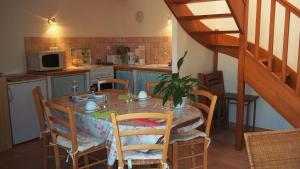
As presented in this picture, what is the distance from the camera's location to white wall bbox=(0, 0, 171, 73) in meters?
3.91

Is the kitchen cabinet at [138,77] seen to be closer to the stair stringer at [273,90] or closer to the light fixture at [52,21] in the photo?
the light fixture at [52,21]

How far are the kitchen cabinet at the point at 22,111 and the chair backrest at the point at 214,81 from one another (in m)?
2.18

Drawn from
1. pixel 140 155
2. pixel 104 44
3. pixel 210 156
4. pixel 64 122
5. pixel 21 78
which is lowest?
pixel 210 156

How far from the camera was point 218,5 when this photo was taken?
4.24 m

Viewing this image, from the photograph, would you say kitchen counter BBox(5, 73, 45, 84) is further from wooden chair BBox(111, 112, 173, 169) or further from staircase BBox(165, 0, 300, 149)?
wooden chair BBox(111, 112, 173, 169)

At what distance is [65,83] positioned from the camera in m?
4.05

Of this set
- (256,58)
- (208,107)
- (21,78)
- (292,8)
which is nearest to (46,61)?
(21,78)

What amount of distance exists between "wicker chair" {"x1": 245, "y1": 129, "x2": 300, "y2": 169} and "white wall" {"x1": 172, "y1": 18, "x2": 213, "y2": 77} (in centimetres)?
235

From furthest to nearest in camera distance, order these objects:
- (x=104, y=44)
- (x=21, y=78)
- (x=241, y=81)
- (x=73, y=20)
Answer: (x=104, y=44)
(x=73, y=20)
(x=21, y=78)
(x=241, y=81)

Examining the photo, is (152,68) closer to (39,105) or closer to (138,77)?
(138,77)

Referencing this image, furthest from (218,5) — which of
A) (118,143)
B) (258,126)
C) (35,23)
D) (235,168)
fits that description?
(118,143)

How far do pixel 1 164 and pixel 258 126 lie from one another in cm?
336

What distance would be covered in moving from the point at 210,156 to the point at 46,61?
8.38 ft

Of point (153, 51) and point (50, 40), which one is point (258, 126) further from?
point (50, 40)
